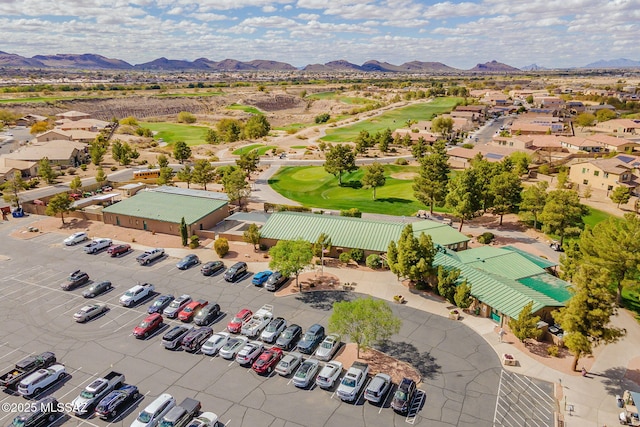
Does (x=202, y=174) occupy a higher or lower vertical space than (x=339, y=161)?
lower

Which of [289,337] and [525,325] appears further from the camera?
[289,337]

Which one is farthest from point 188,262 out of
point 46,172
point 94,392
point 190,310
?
point 46,172

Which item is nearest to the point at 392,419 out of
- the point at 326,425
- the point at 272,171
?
the point at 326,425

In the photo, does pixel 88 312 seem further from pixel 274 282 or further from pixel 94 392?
pixel 274 282

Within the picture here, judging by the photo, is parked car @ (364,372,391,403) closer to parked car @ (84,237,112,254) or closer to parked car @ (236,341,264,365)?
parked car @ (236,341,264,365)

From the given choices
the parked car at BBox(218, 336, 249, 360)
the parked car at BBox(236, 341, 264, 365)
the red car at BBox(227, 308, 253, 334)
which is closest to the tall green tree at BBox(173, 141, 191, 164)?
the red car at BBox(227, 308, 253, 334)

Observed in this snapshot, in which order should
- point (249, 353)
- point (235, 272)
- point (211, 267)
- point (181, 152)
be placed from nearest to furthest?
point (249, 353), point (235, 272), point (211, 267), point (181, 152)

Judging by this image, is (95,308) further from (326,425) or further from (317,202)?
(317,202)
